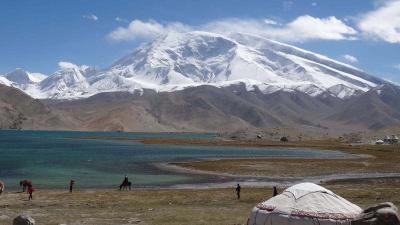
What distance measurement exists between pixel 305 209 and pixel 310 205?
35cm

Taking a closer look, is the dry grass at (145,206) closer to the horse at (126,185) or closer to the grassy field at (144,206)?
the grassy field at (144,206)

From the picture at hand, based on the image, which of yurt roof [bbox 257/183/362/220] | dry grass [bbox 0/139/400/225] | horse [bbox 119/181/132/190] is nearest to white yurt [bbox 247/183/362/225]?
yurt roof [bbox 257/183/362/220]

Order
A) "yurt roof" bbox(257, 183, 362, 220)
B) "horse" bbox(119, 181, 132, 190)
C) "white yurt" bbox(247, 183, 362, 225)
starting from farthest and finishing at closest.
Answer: "horse" bbox(119, 181, 132, 190) < "yurt roof" bbox(257, 183, 362, 220) < "white yurt" bbox(247, 183, 362, 225)

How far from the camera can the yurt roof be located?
24422 mm

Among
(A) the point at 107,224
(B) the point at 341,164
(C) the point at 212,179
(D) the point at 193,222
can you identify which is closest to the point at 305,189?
(D) the point at 193,222

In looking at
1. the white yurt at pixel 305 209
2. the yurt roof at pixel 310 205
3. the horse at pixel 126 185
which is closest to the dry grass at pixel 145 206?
the horse at pixel 126 185

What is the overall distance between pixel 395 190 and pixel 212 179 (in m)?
26.1

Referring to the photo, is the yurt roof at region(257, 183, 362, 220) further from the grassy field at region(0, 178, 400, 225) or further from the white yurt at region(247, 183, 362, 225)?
the grassy field at region(0, 178, 400, 225)

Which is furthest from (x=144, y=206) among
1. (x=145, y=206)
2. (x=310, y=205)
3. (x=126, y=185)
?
(x=310, y=205)

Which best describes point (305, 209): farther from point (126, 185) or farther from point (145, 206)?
point (126, 185)

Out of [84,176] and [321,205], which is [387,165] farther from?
[321,205]

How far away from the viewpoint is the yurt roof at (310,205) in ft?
80.1

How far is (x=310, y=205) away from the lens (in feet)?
80.9

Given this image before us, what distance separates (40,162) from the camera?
91875 mm
